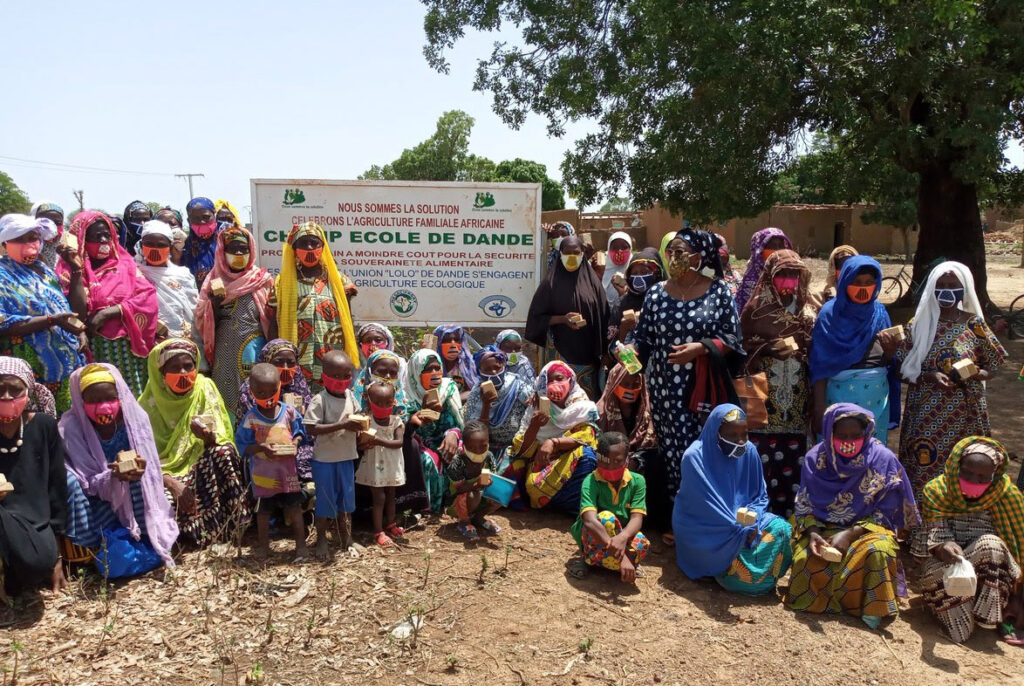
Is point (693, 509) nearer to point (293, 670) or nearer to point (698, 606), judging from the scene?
point (698, 606)

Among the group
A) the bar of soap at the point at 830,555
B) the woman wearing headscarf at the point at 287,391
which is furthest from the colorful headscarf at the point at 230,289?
the bar of soap at the point at 830,555

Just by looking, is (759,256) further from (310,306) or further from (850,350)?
(310,306)

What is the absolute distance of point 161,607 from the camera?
14.1 feet

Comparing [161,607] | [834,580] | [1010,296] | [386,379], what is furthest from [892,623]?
[1010,296]

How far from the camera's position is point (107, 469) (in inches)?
184

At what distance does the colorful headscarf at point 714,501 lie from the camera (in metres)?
4.71

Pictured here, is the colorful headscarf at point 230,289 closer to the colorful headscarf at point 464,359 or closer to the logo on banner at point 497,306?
the colorful headscarf at point 464,359

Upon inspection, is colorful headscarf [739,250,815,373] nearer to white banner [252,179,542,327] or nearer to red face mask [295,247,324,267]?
white banner [252,179,542,327]

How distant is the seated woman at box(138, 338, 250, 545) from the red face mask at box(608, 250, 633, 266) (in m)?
3.96

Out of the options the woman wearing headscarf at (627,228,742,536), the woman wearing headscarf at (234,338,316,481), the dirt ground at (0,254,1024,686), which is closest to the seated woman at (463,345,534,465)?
the woman wearing headscarf at (627,228,742,536)

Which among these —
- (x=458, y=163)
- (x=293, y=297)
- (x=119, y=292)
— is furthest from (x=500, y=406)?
(x=458, y=163)

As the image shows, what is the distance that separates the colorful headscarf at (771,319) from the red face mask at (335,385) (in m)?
2.67

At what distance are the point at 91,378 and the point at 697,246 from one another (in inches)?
149

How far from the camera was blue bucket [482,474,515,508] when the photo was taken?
5.52 meters
